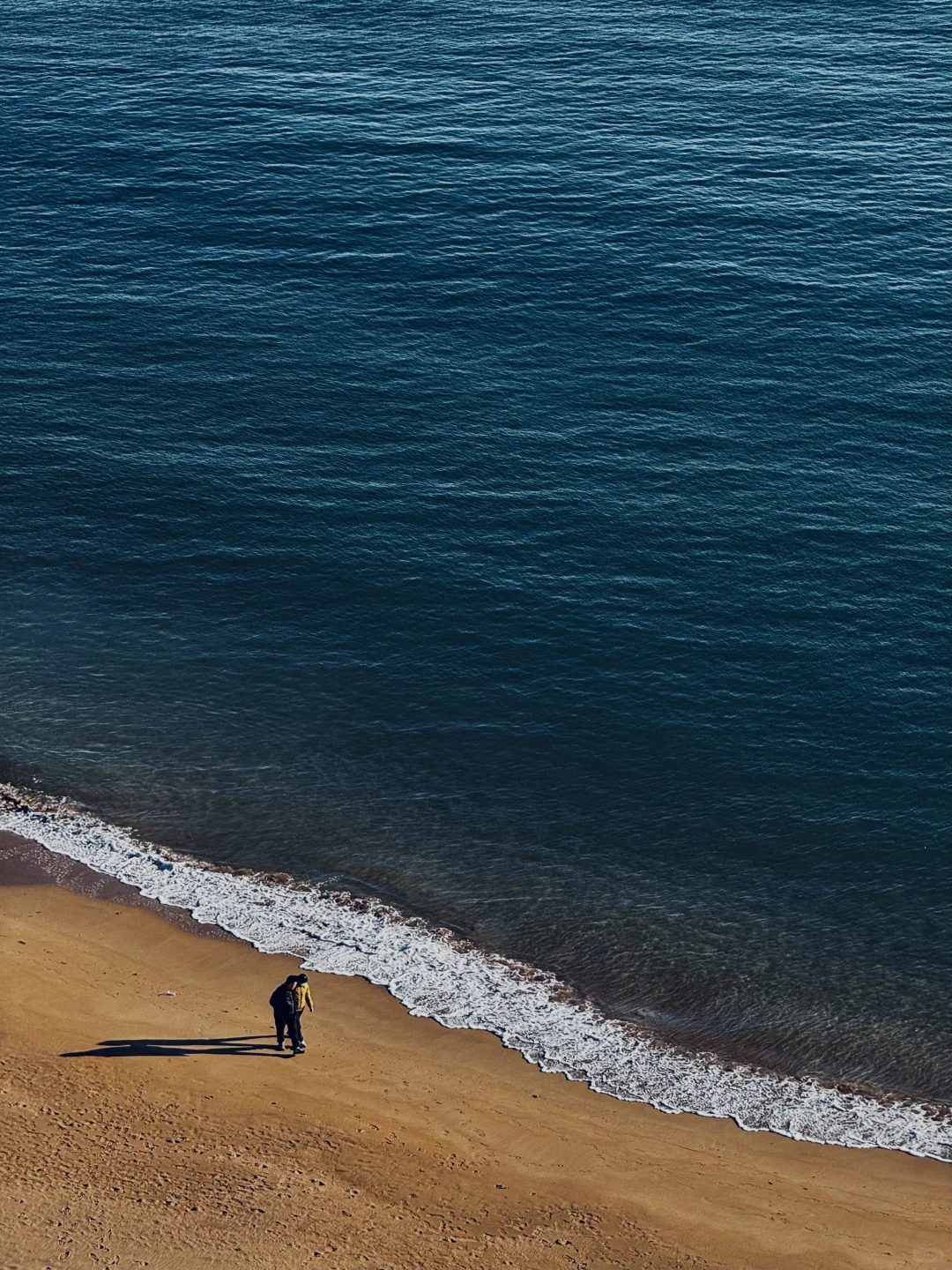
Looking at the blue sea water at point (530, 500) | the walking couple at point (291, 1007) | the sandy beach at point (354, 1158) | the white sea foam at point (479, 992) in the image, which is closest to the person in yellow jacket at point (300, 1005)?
the walking couple at point (291, 1007)

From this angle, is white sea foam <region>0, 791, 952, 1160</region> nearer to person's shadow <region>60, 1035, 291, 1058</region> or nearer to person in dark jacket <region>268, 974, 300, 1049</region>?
person in dark jacket <region>268, 974, 300, 1049</region>

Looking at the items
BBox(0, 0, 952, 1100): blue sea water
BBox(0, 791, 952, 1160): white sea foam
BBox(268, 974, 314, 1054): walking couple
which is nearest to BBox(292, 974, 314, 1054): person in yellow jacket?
BBox(268, 974, 314, 1054): walking couple

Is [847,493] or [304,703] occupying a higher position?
[847,493]

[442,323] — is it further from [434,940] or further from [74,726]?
[434,940]

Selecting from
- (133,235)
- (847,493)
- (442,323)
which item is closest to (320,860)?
→ (847,493)

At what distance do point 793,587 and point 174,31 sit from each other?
3459 inches

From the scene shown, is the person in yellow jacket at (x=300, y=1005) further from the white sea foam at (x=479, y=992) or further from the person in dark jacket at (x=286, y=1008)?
the white sea foam at (x=479, y=992)

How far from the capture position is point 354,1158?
39.1 meters

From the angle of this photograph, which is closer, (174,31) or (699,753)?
(699,753)

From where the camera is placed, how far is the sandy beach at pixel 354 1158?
3644cm

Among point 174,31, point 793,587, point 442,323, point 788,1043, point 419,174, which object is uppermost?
point 174,31

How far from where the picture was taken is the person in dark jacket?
42.4 meters

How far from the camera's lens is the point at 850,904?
1971 inches

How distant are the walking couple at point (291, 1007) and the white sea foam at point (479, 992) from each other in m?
4.45
